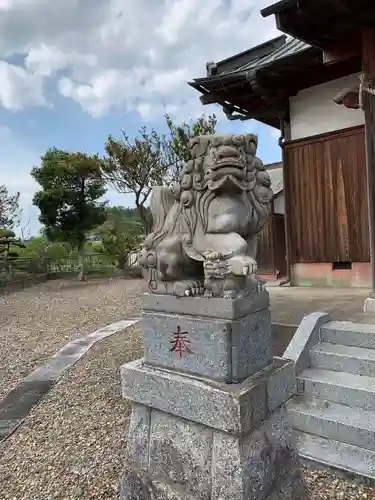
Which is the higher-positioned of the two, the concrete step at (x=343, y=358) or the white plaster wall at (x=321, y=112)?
the white plaster wall at (x=321, y=112)

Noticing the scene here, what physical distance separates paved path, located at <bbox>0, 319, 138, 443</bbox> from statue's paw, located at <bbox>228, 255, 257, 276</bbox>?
2.95 meters

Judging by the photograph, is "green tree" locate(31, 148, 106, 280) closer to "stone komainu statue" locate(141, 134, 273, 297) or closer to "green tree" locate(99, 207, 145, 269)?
"green tree" locate(99, 207, 145, 269)

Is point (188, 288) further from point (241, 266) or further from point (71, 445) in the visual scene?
point (71, 445)

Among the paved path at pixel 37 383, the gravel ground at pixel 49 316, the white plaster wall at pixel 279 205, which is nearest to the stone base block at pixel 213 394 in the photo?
the paved path at pixel 37 383

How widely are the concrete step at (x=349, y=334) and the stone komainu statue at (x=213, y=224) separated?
1.69 metres

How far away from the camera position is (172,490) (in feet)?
6.81

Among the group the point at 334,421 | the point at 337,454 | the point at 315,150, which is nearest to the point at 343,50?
the point at 315,150

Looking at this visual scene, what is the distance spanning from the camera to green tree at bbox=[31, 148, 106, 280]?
16344mm

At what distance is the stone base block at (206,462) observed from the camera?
1.87 metres

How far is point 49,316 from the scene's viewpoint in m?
9.45

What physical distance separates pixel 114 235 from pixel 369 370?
15651 mm

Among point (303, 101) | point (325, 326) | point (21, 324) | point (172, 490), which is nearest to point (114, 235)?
point (21, 324)

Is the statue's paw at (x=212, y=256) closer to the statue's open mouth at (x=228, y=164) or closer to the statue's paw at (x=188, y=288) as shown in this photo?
the statue's paw at (x=188, y=288)

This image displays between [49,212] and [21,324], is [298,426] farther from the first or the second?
[49,212]
